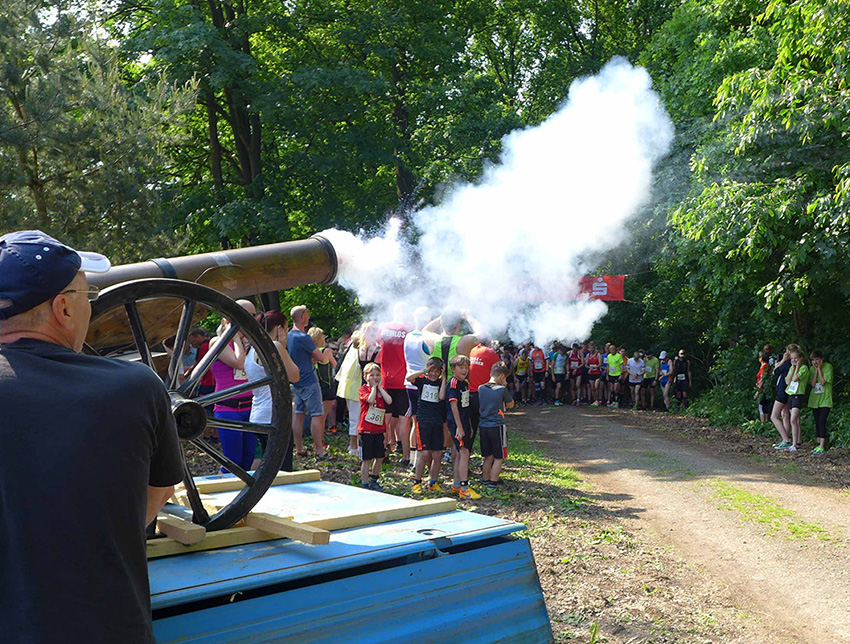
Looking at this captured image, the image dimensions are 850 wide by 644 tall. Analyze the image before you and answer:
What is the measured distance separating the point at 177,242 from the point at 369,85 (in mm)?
7119

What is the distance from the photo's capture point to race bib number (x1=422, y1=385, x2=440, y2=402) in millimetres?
8758

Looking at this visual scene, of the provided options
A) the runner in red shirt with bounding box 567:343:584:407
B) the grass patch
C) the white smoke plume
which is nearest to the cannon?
the grass patch

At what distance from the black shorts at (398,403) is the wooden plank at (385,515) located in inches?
245

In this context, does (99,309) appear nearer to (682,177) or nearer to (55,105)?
(55,105)

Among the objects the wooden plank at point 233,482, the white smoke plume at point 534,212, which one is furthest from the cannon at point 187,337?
the white smoke plume at point 534,212

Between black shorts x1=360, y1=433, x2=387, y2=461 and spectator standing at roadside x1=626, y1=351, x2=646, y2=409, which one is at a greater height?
spectator standing at roadside x1=626, y1=351, x2=646, y2=409

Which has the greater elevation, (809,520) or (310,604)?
(310,604)

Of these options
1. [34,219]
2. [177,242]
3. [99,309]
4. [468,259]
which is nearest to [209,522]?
[99,309]

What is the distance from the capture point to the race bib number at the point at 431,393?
8758mm

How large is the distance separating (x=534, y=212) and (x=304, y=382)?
20.6 feet

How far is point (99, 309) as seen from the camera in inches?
128

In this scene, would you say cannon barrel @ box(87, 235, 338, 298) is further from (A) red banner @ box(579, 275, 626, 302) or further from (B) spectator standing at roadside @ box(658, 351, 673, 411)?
(B) spectator standing at roadside @ box(658, 351, 673, 411)

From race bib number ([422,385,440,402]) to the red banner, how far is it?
1148cm

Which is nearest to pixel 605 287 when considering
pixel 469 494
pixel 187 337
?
pixel 469 494
